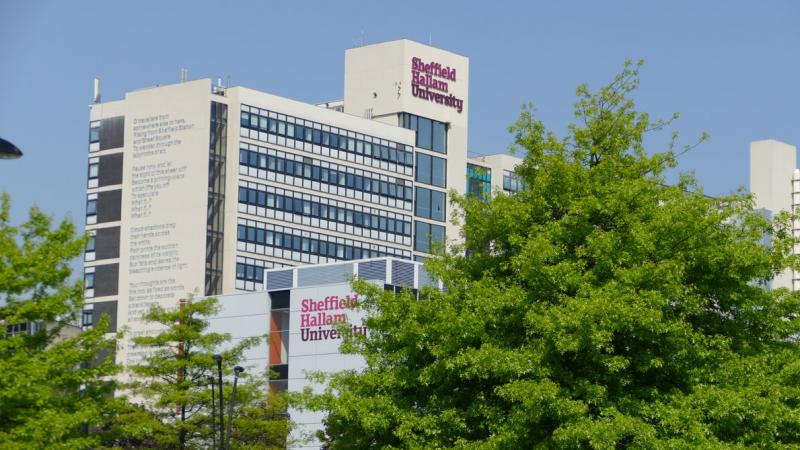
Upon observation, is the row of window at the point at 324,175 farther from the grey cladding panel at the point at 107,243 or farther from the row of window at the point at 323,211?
the grey cladding panel at the point at 107,243

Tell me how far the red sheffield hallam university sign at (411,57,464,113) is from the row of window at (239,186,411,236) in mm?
12546

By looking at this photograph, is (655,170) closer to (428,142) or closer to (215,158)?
(215,158)

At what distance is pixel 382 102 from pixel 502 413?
120773 mm

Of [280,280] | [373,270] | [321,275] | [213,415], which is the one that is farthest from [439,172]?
[213,415]

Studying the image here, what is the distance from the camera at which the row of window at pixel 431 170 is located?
166500 mm

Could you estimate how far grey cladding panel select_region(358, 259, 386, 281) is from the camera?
11627 centimetres

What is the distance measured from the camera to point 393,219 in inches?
6388

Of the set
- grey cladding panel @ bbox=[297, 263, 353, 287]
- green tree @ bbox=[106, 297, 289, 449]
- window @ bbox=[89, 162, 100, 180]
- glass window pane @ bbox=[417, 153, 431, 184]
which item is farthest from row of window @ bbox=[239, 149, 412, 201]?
green tree @ bbox=[106, 297, 289, 449]

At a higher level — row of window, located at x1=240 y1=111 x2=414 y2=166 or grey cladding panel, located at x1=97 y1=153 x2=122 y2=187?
row of window, located at x1=240 y1=111 x2=414 y2=166

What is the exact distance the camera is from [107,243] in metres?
154

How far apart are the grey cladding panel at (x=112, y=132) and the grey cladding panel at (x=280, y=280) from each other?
37696mm

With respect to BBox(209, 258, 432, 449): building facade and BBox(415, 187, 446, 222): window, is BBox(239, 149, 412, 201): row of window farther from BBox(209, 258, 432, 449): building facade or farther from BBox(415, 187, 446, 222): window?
BBox(209, 258, 432, 449): building facade

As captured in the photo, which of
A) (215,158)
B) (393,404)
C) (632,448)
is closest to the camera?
(632,448)

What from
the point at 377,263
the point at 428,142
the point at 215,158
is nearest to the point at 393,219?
the point at 428,142
